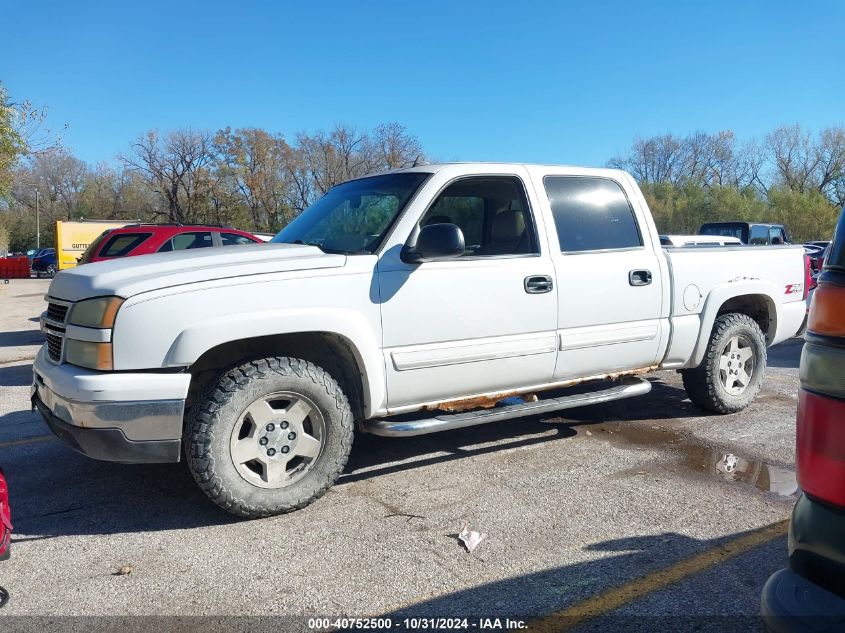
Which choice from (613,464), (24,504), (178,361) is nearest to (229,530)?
(178,361)

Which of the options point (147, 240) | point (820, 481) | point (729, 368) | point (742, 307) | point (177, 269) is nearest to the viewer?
point (820, 481)

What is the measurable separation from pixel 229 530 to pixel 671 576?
2.21 metres

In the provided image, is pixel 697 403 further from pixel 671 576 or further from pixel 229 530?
pixel 229 530

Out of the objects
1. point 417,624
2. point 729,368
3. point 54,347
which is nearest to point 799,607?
point 417,624

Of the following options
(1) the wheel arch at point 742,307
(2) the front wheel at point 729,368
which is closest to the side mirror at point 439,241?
(1) the wheel arch at point 742,307

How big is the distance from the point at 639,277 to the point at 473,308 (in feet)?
4.88

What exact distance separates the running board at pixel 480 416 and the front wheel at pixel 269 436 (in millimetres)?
245

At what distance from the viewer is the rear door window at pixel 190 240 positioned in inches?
402

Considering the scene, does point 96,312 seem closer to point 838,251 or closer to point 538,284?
point 538,284

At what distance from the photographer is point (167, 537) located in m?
3.46

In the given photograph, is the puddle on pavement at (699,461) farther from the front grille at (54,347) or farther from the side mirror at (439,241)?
the front grille at (54,347)

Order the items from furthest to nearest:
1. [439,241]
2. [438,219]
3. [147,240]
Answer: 1. [147,240]
2. [438,219]
3. [439,241]

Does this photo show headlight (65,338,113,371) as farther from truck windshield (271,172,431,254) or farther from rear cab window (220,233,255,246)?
rear cab window (220,233,255,246)

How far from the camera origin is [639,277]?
192 inches
